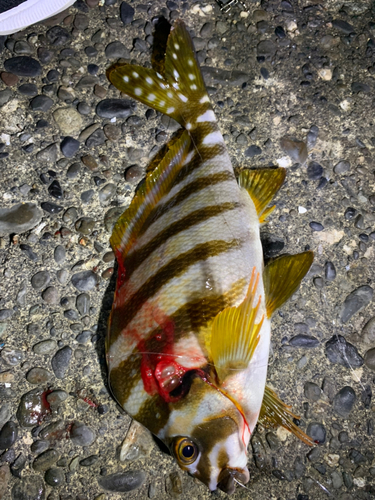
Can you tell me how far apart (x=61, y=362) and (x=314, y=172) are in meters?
1.89

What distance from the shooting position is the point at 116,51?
264 centimetres

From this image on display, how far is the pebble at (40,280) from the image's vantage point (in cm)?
234

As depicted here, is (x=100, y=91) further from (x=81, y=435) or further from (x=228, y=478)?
(x=228, y=478)

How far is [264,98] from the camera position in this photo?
2.71 m

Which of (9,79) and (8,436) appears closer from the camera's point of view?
(8,436)

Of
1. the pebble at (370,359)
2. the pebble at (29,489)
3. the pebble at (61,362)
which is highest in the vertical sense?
the pebble at (61,362)

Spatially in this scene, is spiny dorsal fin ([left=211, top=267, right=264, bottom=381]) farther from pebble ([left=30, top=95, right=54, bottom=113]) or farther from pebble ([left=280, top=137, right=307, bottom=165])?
pebble ([left=30, top=95, right=54, bottom=113])

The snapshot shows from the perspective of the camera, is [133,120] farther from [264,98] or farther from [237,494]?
[237,494]

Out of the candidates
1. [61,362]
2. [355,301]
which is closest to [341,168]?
[355,301]

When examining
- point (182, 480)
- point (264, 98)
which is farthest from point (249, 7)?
point (182, 480)

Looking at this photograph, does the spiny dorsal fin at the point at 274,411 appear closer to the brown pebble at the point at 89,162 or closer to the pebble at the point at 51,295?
the pebble at the point at 51,295

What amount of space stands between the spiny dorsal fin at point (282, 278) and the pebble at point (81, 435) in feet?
3.76

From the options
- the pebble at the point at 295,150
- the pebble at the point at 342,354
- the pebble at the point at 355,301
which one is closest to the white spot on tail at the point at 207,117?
the pebble at the point at 295,150

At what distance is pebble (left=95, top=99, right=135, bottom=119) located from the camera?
8.40 feet
